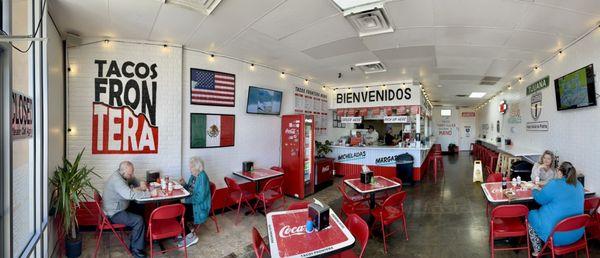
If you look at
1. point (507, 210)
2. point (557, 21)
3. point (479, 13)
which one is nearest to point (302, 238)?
point (507, 210)

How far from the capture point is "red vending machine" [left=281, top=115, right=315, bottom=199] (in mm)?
5562

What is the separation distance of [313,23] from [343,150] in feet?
16.2

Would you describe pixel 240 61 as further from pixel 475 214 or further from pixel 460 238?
pixel 475 214

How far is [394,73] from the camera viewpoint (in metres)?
6.27

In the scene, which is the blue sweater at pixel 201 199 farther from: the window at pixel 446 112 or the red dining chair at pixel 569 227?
the window at pixel 446 112

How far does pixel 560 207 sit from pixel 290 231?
8.78 ft

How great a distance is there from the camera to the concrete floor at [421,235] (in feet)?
10.5

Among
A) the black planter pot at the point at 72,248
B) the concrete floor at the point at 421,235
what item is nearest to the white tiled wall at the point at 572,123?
the concrete floor at the point at 421,235

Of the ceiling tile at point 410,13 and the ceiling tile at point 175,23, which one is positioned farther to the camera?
the ceiling tile at point 175,23

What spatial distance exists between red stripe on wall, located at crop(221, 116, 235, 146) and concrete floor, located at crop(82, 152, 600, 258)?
133cm

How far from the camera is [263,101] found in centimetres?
562

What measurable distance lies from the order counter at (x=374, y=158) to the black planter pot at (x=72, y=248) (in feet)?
17.9

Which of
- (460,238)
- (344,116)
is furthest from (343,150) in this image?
(460,238)

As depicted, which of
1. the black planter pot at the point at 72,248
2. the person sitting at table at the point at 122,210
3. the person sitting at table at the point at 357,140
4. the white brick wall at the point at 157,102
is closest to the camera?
the black planter pot at the point at 72,248
